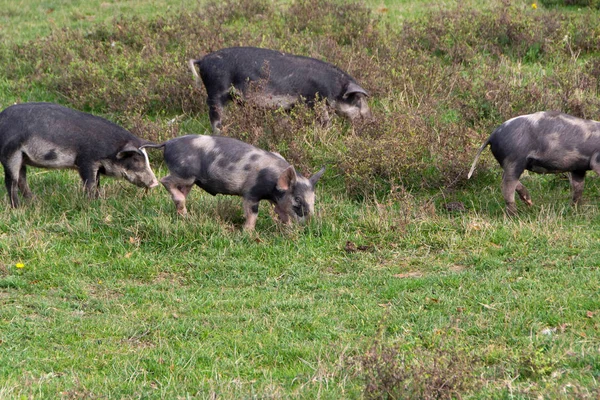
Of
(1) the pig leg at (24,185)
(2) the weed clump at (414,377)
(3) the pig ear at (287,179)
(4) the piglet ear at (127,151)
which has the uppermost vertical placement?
(2) the weed clump at (414,377)

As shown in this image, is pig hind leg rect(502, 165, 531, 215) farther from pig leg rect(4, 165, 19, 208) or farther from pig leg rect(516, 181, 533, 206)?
pig leg rect(4, 165, 19, 208)

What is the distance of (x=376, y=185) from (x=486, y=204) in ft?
4.17

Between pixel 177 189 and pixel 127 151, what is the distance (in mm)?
786

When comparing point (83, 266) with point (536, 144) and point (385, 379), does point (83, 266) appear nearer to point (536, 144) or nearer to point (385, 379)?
point (385, 379)

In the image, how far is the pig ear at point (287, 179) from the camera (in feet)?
29.4

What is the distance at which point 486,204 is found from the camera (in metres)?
9.84

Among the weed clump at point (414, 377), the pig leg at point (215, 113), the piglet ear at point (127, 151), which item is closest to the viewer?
the weed clump at point (414, 377)

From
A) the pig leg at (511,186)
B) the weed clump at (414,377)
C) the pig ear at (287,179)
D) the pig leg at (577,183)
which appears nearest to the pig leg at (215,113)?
the pig ear at (287,179)

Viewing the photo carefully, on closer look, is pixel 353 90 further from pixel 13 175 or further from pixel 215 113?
pixel 13 175

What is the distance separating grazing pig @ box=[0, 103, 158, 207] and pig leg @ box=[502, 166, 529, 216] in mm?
3833

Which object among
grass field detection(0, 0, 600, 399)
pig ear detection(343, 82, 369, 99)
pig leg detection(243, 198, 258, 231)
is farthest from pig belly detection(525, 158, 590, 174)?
pig ear detection(343, 82, 369, 99)

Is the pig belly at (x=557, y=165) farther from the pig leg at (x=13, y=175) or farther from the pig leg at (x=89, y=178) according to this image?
the pig leg at (x=13, y=175)

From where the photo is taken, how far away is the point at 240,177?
29.8 ft

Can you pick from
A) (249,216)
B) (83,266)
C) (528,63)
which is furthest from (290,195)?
(528,63)
